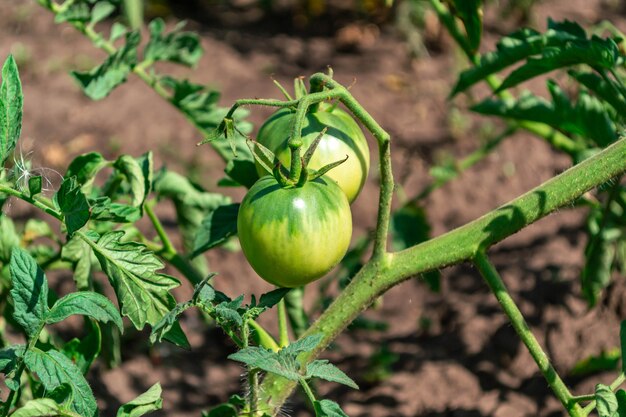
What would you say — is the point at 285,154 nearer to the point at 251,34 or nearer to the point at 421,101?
the point at 421,101

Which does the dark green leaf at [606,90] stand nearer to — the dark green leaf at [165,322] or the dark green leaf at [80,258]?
the dark green leaf at [165,322]

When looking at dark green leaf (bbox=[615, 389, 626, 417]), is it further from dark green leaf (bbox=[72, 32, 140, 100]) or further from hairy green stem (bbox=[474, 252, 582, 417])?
dark green leaf (bbox=[72, 32, 140, 100])

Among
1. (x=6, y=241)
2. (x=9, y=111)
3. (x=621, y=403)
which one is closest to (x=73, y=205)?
(x=9, y=111)

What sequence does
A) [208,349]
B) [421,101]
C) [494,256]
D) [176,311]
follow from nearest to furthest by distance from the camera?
1. [176,311]
2. [208,349]
3. [494,256]
4. [421,101]

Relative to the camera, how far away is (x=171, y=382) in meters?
2.31

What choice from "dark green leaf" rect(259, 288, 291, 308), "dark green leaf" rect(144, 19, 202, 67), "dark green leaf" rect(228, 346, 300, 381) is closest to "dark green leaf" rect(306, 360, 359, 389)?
"dark green leaf" rect(228, 346, 300, 381)

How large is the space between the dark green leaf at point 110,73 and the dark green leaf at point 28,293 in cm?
57

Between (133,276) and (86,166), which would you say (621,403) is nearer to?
(133,276)

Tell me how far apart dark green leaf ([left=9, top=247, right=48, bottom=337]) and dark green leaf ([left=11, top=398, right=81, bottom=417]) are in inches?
4.6

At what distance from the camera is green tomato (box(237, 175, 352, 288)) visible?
116 centimetres

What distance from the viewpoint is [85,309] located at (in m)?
1.13

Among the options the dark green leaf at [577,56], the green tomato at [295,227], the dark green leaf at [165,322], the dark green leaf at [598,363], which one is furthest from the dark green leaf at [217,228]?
the dark green leaf at [598,363]

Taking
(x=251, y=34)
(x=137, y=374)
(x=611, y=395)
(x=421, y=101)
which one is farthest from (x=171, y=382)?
Answer: (x=251, y=34)

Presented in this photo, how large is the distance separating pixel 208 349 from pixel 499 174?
1.33 m
